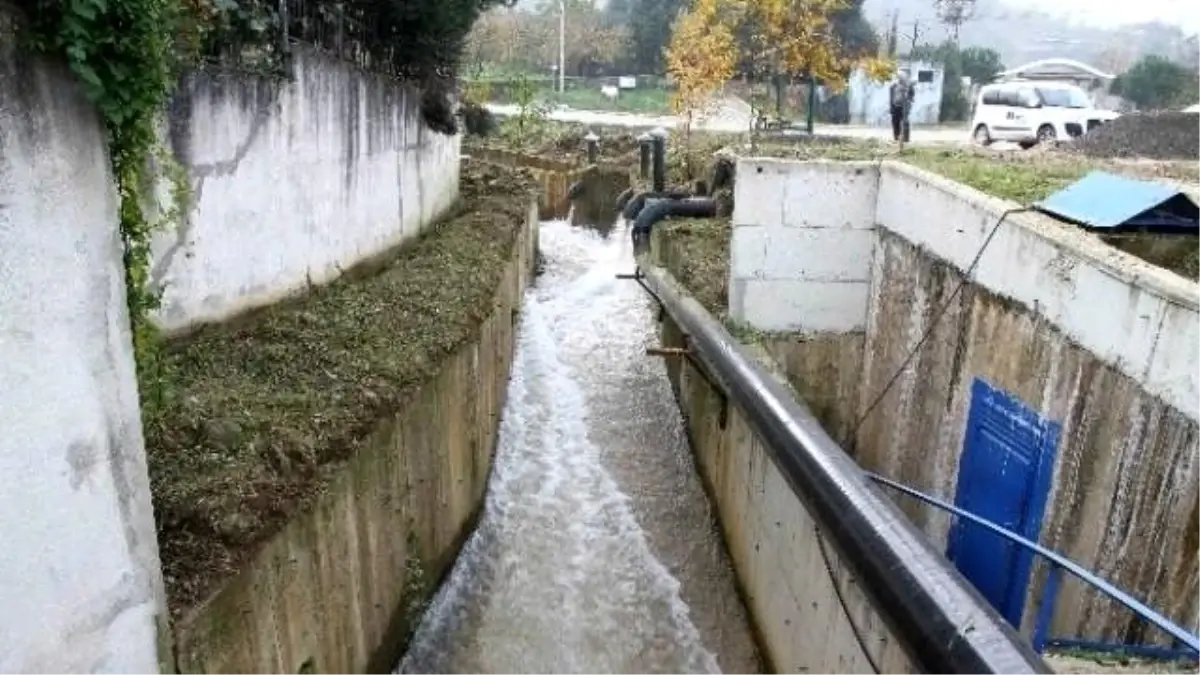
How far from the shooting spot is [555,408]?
1548 cm

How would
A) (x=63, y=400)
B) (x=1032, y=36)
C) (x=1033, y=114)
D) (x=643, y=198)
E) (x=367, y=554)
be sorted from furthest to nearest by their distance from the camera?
(x=1032, y=36) < (x=1033, y=114) < (x=643, y=198) < (x=367, y=554) < (x=63, y=400)

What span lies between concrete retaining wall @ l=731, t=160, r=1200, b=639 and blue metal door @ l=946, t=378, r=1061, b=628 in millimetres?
136

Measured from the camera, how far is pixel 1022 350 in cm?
700

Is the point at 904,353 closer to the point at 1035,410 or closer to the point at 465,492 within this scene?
the point at 1035,410

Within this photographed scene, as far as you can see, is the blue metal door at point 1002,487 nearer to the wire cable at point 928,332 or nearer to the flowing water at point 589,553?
the wire cable at point 928,332

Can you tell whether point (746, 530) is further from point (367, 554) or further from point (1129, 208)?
point (1129, 208)

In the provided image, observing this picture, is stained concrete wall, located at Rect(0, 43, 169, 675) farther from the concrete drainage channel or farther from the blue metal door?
the blue metal door

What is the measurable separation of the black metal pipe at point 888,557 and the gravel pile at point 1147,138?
481 inches

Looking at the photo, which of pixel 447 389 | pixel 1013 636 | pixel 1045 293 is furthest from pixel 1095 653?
pixel 447 389

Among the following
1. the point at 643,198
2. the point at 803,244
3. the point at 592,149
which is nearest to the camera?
the point at 803,244

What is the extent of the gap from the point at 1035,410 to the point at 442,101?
1173cm

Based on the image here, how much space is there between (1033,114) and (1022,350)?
56.0 feet

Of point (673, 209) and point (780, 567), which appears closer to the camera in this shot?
point (780, 567)

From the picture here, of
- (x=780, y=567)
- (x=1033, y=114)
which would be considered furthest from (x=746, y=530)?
(x=1033, y=114)
